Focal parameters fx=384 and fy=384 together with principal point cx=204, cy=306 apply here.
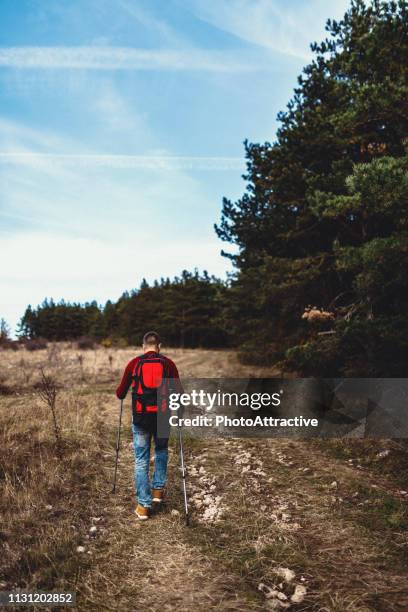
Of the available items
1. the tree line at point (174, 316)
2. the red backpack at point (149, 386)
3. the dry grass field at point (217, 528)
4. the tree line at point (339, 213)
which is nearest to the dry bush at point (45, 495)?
the dry grass field at point (217, 528)

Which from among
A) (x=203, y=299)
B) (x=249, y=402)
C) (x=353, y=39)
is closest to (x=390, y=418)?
(x=249, y=402)

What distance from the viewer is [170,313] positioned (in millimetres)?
48219

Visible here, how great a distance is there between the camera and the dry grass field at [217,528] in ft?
11.6

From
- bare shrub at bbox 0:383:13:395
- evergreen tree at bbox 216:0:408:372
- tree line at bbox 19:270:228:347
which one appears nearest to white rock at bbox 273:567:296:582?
evergreen tree at bbox 216:0:408:372

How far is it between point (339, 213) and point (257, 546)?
6.22 metres

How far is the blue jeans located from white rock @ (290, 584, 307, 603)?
2174 millimetres

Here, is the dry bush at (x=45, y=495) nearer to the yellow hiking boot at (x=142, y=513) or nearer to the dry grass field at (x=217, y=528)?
the dry grass field at (x=217, y=528)

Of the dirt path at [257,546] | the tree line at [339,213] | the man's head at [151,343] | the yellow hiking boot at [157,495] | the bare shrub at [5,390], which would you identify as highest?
the tree line at [339,213]

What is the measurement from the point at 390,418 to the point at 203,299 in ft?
130

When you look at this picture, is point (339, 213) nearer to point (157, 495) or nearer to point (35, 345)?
point (157, 495)

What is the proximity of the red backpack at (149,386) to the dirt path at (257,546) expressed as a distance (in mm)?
1454

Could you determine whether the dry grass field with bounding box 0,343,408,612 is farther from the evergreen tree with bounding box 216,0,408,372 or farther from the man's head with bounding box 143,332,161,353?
the evergreen tree with bounding box 216,0,408,372

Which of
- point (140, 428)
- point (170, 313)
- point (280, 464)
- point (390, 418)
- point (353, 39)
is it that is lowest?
point (280, 464)

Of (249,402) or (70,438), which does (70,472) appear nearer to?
(70,438)
